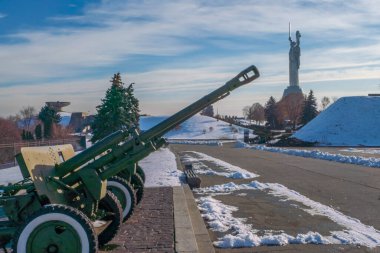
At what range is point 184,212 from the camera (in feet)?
27.5

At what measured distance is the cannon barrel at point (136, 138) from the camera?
5.71 metres

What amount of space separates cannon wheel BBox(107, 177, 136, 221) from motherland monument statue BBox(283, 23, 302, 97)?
336ft

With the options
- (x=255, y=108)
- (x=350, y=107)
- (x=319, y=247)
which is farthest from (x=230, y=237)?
(x=255, y=108)

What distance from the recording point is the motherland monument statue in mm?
107500

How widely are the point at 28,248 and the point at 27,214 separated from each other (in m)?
0.61

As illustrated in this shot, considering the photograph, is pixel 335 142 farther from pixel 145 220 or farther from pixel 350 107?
pixel 145 220

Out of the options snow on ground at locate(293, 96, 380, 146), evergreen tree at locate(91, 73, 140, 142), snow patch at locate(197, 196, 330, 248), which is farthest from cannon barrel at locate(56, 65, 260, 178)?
snow on ground at locate(293, 96, 380, 146)

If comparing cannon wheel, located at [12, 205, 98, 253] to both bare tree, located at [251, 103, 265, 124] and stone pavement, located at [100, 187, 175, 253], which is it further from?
bare tree, located at [251, 103, 265, 124]

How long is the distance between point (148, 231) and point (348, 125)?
5173 centimetres

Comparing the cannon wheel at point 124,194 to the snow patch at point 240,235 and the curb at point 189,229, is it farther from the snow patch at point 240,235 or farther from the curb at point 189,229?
the snow patch at point 240,235

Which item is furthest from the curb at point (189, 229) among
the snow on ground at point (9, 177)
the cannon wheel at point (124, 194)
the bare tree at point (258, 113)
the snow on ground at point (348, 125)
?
the bare tree at point (258, 113)

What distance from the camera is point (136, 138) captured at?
19.7 ft

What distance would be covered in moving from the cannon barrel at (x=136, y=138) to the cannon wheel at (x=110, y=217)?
0.46 metres

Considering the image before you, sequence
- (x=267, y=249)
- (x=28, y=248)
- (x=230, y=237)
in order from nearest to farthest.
→ 1. (x=28, y=248)
2. (x=267, y=249)
3. (x=230, y=237)
